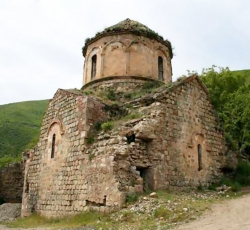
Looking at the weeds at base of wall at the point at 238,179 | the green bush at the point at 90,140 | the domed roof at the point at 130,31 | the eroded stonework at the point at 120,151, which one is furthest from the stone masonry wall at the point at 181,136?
the domed roof at the point at 130,31

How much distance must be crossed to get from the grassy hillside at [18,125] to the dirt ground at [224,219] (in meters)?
24.4

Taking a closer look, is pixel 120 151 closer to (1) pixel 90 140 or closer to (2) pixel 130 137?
(2) pixel 130 137

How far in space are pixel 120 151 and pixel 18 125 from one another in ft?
141

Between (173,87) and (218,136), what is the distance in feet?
10.4

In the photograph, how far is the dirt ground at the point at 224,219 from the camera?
616 centimetres

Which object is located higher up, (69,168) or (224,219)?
(69,168)

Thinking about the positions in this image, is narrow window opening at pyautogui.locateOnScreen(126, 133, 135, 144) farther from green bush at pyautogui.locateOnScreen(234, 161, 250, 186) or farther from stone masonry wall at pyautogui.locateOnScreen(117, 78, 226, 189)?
green bush at pyautogui.locateOnScreen(234, 161, 250, 186)

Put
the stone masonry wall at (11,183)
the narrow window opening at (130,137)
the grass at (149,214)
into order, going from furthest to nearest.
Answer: the stone masonry wall at (11,183) → the narrow window opening at (130,137) → the grass at (149,214)

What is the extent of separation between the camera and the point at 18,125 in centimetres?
4881

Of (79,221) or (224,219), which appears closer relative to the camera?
(224,219)

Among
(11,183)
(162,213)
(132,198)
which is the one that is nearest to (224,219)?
(162,213)

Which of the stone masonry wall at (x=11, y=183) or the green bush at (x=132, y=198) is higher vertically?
the stone masonry wall at (x=11, y=183)

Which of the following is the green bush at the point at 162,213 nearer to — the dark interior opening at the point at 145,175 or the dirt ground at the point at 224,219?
the dirt ground at the point at 224,219

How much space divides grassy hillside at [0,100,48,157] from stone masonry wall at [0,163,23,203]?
11.3m
